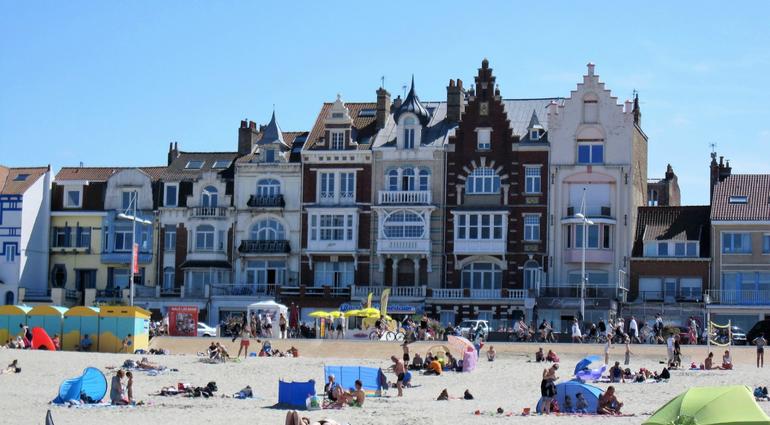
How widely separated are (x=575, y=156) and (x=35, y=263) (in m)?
27.4

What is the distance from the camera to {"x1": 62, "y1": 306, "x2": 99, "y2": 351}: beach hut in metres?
55.8

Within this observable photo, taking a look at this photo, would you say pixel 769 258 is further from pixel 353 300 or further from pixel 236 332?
pixel 236 332

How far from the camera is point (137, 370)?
47.5 meters

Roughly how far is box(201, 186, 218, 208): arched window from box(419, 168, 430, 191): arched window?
10.5 meters

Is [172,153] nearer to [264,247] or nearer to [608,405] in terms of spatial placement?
[264,247]

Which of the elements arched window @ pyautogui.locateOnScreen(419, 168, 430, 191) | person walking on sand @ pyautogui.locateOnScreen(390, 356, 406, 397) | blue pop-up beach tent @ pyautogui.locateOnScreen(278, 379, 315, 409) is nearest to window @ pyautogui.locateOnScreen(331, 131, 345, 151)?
arched window @ pyautogui.locateOnScreen(419, 168, 430, 191)

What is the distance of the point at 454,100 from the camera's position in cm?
7081

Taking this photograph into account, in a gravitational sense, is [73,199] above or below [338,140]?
below

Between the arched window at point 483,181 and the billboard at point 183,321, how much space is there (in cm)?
1476

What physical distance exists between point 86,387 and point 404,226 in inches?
1266

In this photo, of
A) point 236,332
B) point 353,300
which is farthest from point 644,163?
point 236,332

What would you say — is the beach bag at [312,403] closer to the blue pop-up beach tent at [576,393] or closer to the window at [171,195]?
the blue pop-up beach tent at [576,393]

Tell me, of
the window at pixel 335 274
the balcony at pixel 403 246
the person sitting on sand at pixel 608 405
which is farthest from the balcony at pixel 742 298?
the person sitting on sand at pixel 608 405

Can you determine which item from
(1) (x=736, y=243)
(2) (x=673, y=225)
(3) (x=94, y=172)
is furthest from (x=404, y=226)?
(3) (x=94, y=172)
